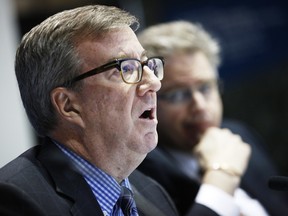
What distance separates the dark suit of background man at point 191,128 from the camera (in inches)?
66.1

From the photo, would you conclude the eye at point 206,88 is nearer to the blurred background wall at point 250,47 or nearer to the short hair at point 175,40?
the short hair at point 175,40

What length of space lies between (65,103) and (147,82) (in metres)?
0.18

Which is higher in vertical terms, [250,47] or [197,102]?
[197,102]

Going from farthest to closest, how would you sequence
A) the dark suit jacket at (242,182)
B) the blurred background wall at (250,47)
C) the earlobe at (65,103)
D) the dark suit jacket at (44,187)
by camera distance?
the blurred background wall at (250,47)
the dark suit jacket at (242,182)
the earlobe at (65,103)
the dark suit jacket at (44,187)

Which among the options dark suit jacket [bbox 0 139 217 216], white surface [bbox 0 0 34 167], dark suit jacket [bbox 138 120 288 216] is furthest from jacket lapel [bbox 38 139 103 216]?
white surface [bbox 0 0 34 167]

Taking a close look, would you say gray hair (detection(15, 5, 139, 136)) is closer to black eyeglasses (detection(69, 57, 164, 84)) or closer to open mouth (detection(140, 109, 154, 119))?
black eyeglasses (detection(69, 57, 164, 84))

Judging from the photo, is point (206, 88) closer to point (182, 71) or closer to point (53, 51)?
point (182, 71)

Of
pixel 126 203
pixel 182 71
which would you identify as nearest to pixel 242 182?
pixel 182 71

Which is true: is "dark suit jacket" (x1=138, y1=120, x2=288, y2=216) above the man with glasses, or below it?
below

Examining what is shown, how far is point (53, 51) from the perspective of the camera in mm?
1165

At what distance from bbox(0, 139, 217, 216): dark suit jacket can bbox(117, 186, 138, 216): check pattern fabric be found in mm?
29

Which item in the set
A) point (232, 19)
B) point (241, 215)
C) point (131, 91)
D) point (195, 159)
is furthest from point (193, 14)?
point (131, 91)

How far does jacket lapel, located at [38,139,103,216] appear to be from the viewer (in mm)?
1152

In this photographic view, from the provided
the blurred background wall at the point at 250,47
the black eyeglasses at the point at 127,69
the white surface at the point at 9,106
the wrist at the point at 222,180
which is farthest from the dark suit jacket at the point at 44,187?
the blurred background wall at the point at 250,47
